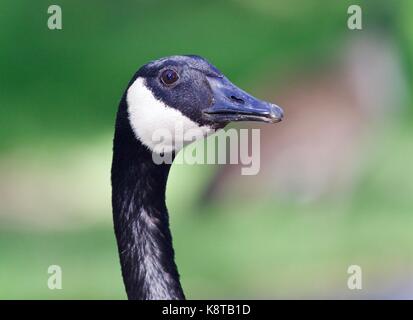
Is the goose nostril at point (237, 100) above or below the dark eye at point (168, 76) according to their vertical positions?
below

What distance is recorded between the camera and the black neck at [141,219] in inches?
127

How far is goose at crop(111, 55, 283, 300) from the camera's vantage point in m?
3.21

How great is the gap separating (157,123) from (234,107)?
309mm

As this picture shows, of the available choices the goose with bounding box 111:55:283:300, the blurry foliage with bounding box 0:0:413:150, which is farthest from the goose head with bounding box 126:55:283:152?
the blurry foliage with bounding box 0:0:413:150

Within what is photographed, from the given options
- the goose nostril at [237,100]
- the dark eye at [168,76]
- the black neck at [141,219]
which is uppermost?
the dark eye at [168,76]

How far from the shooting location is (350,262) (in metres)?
5.82

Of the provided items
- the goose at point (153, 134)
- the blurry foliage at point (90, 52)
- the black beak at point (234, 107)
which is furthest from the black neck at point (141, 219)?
the blurry foliage at point (90, 52)

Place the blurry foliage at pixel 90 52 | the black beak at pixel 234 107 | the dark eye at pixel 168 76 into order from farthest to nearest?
the blurry foliage at pixel 90 52, the dark eye at pixel 168 76, the black beak at pixel 234 107

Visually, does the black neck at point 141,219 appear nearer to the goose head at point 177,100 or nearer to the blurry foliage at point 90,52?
the goose head at point 177,100

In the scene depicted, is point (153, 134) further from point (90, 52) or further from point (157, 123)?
point (90, 52)

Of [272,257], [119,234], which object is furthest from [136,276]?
[272,257]

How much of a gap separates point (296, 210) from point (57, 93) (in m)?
1.90

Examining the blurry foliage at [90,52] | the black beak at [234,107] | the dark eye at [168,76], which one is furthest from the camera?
the blurry foliage at [90,52]

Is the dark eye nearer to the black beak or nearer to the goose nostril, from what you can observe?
the black beak
